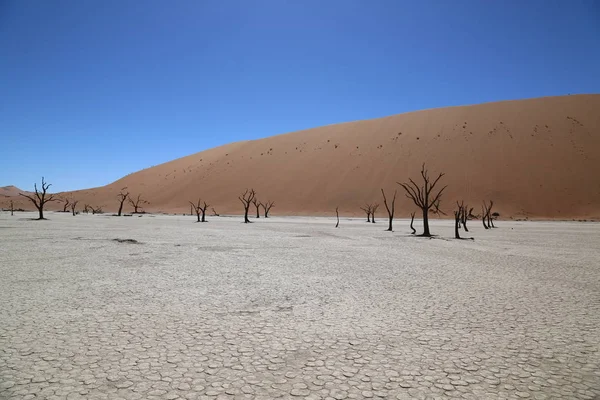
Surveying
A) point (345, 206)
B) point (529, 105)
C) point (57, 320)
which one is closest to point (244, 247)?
point (57, 320)

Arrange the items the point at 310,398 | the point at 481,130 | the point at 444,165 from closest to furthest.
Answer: the point at 310,398
the point at 444,165
the point at 481,130

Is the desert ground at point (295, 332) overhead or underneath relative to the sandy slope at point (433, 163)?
underneath

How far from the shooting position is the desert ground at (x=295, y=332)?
11.4 ft

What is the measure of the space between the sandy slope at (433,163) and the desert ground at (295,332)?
42859 mm

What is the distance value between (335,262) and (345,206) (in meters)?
42.1

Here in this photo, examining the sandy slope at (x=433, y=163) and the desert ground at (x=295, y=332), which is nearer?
the desert ground at (x=295, y=332)

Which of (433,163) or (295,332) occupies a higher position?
(433,163)

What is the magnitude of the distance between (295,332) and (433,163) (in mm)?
53773

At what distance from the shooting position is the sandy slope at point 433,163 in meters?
47.6

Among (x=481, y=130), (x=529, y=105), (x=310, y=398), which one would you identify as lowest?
(x=310, y=398)

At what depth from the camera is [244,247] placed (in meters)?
14.4

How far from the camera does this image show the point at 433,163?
179 feet

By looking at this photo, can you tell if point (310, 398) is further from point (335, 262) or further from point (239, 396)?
point (335, 262)

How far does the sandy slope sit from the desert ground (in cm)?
4286
